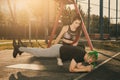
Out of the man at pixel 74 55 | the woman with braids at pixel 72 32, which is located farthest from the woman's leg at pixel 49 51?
the woman with braids at pixel 72 32

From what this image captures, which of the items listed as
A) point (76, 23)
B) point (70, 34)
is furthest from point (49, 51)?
point (76, 23)

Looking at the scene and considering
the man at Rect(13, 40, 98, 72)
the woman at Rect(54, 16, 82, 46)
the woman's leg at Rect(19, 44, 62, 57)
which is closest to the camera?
the man at Rect(13, 40, 98, 72)

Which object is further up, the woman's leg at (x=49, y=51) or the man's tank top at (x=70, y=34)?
the man's tank top at (x=70, y=34)

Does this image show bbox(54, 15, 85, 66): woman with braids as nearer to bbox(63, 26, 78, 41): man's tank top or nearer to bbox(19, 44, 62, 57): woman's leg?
bbox(63, 26, 78, 41): man's tank top

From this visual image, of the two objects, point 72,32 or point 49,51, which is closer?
point 72,32

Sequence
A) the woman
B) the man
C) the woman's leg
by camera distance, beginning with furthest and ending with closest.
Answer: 1. the woman's leg
2. the woman
3. the man

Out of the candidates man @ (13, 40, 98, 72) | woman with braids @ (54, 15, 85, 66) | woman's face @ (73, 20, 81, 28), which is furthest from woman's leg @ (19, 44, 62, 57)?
woman's face @ (73, 20, 81, 28)

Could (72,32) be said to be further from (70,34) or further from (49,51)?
(49,51)

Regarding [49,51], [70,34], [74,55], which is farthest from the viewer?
[49,51]

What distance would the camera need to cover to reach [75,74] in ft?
30.3

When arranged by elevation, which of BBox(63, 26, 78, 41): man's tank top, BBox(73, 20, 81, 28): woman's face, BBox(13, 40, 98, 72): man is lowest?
BBox(13, 40, 98, 72): man

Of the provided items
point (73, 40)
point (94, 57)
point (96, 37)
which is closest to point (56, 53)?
point (73, 40)

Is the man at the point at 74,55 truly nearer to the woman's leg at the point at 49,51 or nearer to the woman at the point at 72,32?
the woman's leg at the point at 49,51

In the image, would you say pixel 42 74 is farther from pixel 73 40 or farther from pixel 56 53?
pixel 73 40
